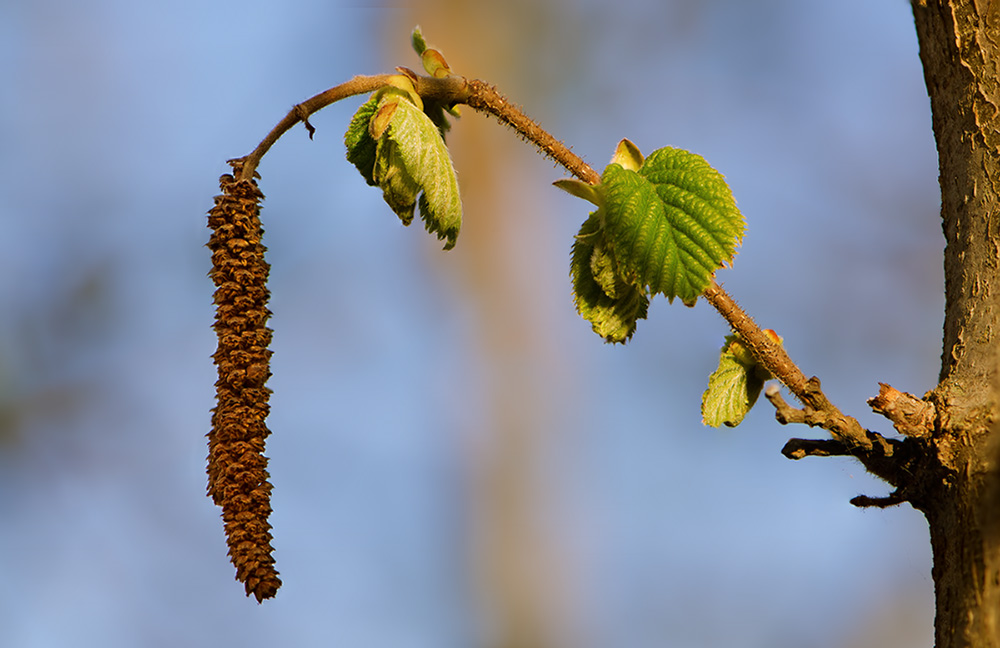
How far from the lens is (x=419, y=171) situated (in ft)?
2.79

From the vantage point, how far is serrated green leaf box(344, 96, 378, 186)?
2.84 ft

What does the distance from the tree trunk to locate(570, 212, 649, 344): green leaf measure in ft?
0.96

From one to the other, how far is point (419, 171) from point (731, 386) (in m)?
0.38

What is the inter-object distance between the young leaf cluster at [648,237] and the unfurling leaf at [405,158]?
137 millimetres

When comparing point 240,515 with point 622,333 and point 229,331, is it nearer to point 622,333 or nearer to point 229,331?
point 229,331

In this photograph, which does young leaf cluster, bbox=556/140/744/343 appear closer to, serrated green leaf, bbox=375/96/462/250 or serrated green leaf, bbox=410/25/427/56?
serrated green leaf, bbox=375/96/462/250

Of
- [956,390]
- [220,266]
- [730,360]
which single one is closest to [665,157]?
[730,360]

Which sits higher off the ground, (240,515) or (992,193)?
(992,193)

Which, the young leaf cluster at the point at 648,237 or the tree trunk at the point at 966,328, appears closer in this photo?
the tree trunk at the point at 966,328

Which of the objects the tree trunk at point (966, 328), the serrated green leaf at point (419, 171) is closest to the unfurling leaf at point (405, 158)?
the serrated green leaf at point (419, 171)

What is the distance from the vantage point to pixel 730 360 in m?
0.88

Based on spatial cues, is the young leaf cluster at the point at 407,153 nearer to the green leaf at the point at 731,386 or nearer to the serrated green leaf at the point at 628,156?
the serrated green leaf at the point at 628,156

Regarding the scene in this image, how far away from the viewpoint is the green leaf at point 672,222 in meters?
0.83

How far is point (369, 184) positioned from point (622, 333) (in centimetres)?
32
